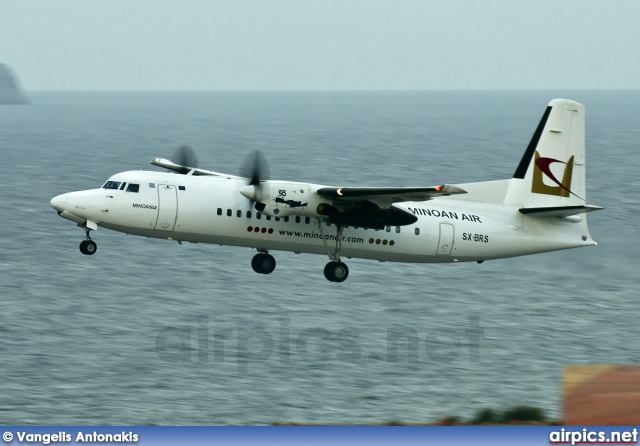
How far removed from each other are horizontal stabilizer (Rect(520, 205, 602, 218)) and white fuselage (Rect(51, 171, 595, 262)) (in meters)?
0.27

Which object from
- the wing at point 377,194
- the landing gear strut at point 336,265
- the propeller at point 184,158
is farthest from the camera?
the propeller at point 184,158

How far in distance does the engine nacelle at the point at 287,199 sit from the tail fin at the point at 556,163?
24.3ft

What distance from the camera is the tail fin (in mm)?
31656

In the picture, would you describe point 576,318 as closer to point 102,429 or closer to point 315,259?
point 315,259

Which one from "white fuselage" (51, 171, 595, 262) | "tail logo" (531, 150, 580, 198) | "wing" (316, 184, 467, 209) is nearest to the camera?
"wing" (316, 184, 467, 209)

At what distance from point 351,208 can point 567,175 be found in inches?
327

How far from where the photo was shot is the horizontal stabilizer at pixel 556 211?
29.0m

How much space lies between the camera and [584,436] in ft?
59.3

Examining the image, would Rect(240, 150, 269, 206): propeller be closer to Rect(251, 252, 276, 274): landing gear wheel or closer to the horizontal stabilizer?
Rect(251, 252, 276, 274): landing gear wheel

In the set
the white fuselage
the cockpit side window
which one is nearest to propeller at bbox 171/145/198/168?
the white fuselage

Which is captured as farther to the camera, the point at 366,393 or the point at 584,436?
the point at 366,393

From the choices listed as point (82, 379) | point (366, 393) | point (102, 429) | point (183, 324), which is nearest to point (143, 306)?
point (183, 324)

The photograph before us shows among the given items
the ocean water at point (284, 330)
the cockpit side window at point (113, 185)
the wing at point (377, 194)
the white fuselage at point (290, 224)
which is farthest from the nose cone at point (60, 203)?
the wing at point (377, 194)

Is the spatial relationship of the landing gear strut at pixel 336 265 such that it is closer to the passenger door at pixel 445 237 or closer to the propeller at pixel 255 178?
the propeller at pixel 255 178
